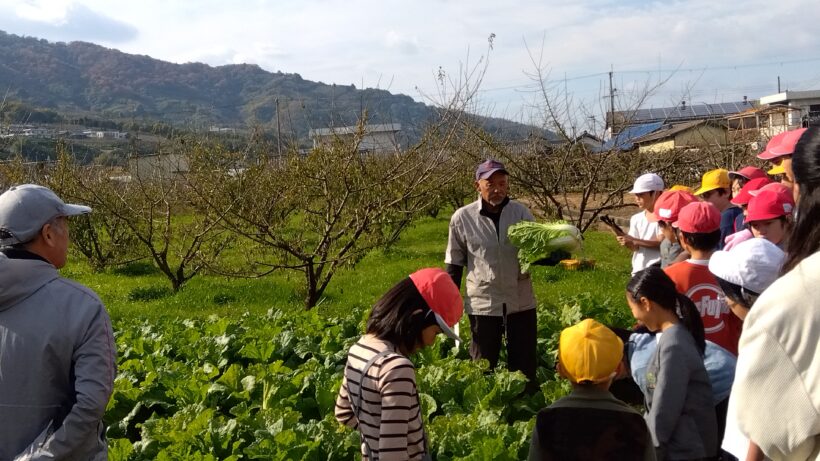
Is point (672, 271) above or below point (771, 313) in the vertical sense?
below

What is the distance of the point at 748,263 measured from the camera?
2.79 m

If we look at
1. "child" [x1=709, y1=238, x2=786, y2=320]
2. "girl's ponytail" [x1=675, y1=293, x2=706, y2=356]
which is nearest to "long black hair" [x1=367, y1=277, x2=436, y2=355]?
"child" [x1=709, y1=238, x2=786, y2=320]

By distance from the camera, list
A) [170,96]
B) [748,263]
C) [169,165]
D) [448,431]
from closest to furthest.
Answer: [748,263] → [448,431] → [169,165] → [170,96]

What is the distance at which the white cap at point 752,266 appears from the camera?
2.76 m

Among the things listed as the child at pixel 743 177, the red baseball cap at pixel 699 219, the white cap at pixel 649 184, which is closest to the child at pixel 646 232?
the white cap at pixel 649 184

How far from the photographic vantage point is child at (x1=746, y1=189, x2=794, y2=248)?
4.27m

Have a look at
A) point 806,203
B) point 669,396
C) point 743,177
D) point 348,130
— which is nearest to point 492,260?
point 669,396

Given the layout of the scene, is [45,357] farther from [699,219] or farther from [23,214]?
[699,219]

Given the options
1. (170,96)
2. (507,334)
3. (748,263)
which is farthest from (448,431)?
(170,96)

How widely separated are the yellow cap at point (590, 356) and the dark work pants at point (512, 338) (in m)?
2.49

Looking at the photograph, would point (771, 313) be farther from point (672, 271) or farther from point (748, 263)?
point (672, 271)

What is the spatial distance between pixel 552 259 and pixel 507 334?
69 cm

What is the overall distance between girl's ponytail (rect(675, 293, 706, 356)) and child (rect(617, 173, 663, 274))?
2.53 metres

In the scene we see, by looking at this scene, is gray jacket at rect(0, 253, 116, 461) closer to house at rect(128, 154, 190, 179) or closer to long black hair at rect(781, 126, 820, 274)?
long black hair at rect(781, 126, 820, 274)
